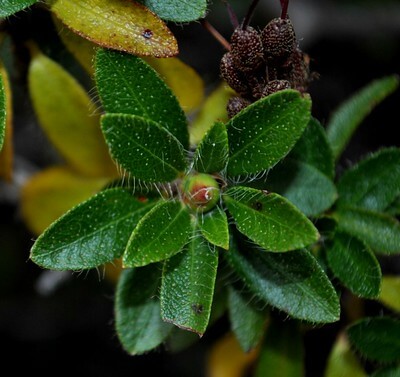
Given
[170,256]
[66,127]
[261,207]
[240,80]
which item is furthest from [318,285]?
[66,127]

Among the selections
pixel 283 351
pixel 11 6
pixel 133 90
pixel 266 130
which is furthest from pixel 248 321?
pixel 11 6

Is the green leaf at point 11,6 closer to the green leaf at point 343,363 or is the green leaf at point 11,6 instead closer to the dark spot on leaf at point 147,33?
the dark spot on leaf at point 147,33

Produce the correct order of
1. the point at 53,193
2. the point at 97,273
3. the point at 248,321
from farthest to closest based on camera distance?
the point at 97,273, the point at 53,193, the point at 248,321

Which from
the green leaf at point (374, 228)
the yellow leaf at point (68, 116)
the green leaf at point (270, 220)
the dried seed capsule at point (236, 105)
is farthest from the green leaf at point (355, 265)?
the yellow leaf at point (68, 116)

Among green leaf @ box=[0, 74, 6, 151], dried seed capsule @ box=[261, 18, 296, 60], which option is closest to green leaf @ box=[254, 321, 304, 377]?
dried seed capsule @ box=[261, 18, 296, 60]

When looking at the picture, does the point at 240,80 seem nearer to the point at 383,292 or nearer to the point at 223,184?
the point at 223,184

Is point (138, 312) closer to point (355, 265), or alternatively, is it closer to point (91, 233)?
point (91, 233)

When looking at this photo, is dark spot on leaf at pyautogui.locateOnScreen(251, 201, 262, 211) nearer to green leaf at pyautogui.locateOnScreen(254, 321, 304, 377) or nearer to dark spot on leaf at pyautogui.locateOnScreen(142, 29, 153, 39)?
dark spot on leaf at pyautogui.locateOnScreen(142, 29, 153, 39)
